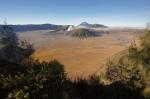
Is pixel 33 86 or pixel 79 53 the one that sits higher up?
pixel 33 86

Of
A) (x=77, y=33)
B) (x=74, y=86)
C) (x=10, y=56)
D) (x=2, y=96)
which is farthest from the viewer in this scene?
(x=77, y=33)

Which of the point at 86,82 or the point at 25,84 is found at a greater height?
the point at 25,84

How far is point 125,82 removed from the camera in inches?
930

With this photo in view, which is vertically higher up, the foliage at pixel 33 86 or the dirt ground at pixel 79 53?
the foliage at pixel 33 86

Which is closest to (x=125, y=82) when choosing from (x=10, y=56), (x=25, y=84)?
(x=25, y=84)

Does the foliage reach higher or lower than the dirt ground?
higher

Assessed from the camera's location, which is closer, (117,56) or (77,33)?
(117,56)

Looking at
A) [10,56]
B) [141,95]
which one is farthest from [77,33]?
[141,95]

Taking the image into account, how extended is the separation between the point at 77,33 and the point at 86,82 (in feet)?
382

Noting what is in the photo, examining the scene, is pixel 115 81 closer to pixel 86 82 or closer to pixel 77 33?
pixel 86 82

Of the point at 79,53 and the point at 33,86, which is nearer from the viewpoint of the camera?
the point at 33,86

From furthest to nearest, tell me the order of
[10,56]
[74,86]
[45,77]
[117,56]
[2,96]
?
[10,56], [117,56], [74,86], [45,77], [2,96]

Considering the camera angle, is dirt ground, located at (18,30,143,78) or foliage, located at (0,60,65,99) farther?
dirt ground, located at (18,30,143,78)

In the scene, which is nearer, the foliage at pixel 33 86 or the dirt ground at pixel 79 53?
the foliage at pixel 33 86
